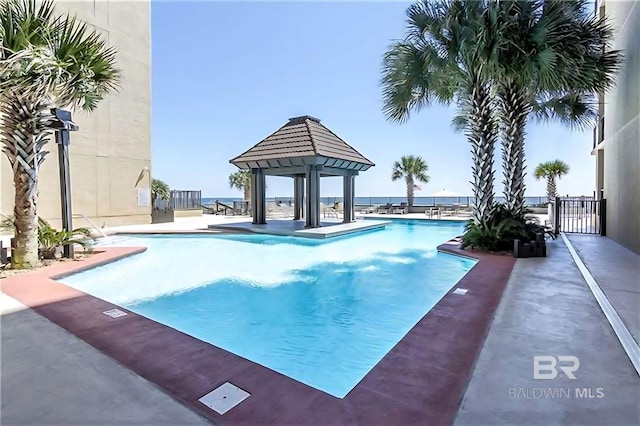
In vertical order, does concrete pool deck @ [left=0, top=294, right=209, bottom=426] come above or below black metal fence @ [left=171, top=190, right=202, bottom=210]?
below

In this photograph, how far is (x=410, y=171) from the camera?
89.2 ft

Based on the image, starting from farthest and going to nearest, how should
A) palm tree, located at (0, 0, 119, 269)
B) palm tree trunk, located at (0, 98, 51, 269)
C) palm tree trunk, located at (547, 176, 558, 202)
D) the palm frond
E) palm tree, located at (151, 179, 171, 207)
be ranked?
palm tree trunk, located at (547, 176, 558, 202) → palm tree, located at (151, 179, 171, 207) → the palm frond → palm tree trunk, located at (0, 98, 51, 269) → palm tree, located at (0, 0, 119, 269)

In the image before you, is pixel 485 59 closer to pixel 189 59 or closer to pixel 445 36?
pixel 445 36

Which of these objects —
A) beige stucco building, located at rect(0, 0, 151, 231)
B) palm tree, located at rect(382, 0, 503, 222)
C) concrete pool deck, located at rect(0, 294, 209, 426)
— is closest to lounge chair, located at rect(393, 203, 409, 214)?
palm tree, located at rect(382, 0, 503, 222)

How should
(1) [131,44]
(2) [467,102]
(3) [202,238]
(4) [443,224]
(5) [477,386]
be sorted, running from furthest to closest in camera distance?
(4) [443,224]
(1) [131,44]
(3) [202,238]
(2) [467,102]
(5) [477,386]

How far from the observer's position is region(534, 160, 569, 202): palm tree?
25266mm

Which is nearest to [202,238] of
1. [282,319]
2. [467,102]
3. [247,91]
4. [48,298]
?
[48,298]

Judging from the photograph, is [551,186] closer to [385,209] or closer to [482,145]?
[385,209]

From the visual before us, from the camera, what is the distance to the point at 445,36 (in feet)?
26.5

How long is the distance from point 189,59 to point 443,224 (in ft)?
54.8

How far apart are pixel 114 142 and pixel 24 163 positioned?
10077mm

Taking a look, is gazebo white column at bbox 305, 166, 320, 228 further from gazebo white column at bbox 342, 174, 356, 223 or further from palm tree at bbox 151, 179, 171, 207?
palm tree at bbox 151, 179, 171, 207

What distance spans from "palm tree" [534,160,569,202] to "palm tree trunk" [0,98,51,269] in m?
28.6

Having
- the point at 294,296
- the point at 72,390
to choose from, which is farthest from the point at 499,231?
the point at 72,390
